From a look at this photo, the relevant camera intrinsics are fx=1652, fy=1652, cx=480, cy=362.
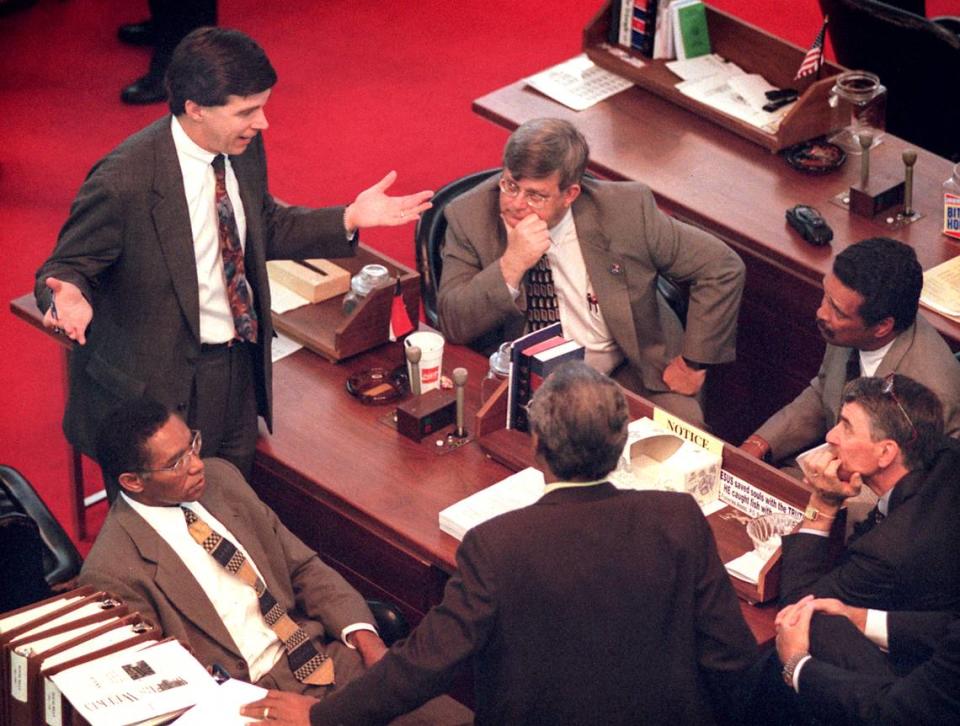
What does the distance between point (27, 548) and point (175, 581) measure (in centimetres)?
34

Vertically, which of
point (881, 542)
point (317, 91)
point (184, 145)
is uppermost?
point (184, 145)

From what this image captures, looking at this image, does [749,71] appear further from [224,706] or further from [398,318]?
[224,706]

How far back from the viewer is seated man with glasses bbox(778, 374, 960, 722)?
11.6 feet

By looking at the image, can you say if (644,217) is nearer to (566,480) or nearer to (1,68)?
(566,480)

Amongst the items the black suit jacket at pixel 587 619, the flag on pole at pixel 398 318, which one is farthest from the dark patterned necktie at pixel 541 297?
the black suit jacket at pixel 587 619

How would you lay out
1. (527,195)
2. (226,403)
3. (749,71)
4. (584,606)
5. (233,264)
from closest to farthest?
(584,606)
(233,264)
(226,403)
(527,195)
(749,71)

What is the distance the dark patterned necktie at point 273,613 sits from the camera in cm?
383

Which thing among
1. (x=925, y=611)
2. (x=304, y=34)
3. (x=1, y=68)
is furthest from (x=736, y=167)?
(x=1, y=68)

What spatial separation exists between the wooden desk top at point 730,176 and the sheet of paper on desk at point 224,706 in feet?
7.55

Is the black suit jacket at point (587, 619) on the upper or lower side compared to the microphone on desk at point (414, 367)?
upper

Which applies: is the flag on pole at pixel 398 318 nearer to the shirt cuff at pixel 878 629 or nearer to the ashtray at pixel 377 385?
the ashtray at pixel 377 385

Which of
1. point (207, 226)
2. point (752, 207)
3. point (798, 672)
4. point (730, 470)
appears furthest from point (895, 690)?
point (752, 207)

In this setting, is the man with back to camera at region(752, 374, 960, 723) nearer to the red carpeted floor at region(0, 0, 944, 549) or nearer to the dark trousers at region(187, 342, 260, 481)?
the dark trousers at region(187, 342, 260, 481)

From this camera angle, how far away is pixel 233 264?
425cm
